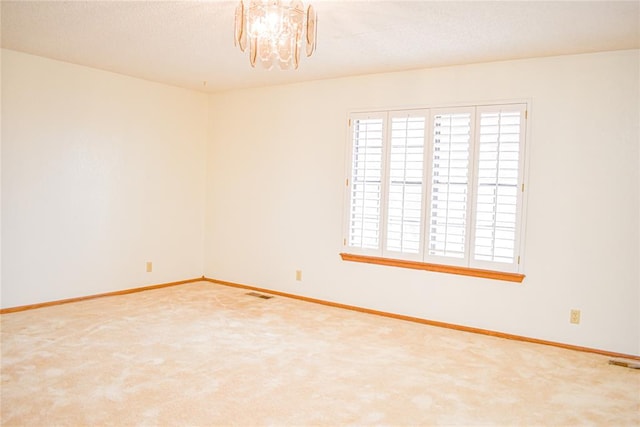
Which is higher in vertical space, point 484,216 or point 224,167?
point 224,167

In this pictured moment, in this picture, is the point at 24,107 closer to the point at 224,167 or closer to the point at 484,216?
the point at 224,167

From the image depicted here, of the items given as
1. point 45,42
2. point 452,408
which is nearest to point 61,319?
point 45,42

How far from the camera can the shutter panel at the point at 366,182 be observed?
4.54 m

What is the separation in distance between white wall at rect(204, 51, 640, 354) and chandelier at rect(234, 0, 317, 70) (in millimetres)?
1953

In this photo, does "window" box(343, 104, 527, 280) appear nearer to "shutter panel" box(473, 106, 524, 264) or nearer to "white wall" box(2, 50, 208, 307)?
"shutter panel" box(473, 106, 524, 264)

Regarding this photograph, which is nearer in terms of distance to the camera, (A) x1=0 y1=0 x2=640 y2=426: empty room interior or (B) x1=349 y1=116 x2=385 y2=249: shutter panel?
(A) x1=0 y1=0 x2=640 y2=426: empty room interior

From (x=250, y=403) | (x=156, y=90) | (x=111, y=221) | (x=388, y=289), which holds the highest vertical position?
(x=156, y=90)

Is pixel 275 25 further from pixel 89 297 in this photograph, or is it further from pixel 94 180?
pixel 89 297

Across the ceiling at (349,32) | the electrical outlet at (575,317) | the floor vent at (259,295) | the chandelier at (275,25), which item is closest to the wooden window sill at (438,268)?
the electrical outlet at (575,317)

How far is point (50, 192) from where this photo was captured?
4469 millimetres

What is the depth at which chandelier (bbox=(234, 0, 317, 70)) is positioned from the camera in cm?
257

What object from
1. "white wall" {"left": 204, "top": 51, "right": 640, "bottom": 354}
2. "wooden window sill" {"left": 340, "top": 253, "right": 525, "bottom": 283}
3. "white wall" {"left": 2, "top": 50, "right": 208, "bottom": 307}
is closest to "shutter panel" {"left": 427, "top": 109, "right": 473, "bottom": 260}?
"wooden window sill" {"left": 340, "top": 253, "right": 525, "bottom": 283}

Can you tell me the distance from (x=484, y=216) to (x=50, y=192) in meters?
3.84

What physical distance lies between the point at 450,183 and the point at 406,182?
40 centimetres
